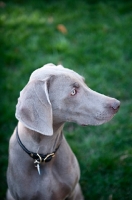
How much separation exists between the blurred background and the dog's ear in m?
1.29

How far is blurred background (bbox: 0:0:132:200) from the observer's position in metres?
3.47

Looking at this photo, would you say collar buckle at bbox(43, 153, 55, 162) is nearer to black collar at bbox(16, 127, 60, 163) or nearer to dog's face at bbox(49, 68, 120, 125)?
black collar at bbox(16, 127, 60, 163)

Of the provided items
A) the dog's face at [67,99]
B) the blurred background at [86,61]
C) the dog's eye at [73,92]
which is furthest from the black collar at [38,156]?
the blurred background at [86,61]

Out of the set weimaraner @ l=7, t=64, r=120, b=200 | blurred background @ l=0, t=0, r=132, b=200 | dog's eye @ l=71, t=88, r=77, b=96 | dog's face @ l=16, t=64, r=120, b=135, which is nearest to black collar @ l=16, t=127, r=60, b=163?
weimaraner @ l=7, t=64, r=120, b=200

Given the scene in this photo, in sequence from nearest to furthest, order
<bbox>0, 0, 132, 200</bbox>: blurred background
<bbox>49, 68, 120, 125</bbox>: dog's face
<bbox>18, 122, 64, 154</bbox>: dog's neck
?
<bbox>49, 68, 120, 125</bbox>: dog's face
<bbox>18, 122, 64, 154</bbox>: dog's neck
<bbox>0, 0, 132, 200</bbox>: blurred background

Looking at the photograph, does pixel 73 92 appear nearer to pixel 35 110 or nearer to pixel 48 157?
pixel 35 110

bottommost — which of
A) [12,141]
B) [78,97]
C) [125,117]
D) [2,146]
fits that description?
[2,146]

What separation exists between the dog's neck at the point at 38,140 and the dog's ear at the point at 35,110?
25 centimetres

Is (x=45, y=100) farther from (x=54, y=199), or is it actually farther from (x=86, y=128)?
(x=86, y=128)

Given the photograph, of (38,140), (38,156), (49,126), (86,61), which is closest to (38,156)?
(38,156)

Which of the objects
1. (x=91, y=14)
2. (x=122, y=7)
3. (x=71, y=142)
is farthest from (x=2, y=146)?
(x=122, y=7)

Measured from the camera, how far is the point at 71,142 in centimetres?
371

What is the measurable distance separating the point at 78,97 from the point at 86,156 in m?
1.33

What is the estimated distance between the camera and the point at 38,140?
2539 millimetres
